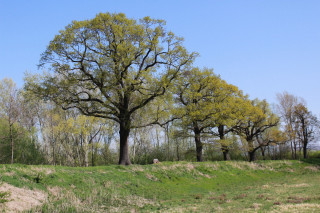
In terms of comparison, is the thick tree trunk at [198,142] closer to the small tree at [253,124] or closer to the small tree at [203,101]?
the small tree at [203,101]

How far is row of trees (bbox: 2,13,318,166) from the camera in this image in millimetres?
25125

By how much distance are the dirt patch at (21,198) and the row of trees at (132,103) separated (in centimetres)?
1297

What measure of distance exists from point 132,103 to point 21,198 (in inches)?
731

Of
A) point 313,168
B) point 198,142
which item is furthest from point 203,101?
point 313,168

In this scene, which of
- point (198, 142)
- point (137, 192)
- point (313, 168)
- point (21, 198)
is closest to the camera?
point (21, 198)

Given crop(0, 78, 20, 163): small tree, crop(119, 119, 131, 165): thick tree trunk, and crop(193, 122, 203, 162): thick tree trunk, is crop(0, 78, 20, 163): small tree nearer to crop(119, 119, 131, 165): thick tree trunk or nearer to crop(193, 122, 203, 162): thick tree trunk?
crop(119, 119, 131, 165): thick tree trunk

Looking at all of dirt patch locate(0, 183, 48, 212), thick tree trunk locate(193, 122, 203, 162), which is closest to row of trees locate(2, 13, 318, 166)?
thick tree trunk locate(193, 122, 203, 162)

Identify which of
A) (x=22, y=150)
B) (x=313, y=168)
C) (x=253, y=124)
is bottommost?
(x=313, y=168)

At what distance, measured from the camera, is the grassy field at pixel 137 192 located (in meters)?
11.9

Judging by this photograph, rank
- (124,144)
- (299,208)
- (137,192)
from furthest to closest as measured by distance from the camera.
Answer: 1. (124,144)
2. (137,192)
3. (299,208)

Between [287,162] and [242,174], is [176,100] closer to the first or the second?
[242,174]

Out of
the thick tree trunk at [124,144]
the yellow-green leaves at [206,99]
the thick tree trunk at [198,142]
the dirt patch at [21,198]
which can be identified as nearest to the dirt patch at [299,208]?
the dirt patch at [21,198]

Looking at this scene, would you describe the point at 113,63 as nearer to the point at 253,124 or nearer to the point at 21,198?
the point at 21,198

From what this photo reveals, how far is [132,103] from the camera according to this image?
29.8m
